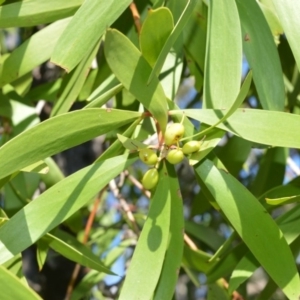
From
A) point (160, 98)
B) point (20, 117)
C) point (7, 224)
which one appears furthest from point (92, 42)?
point (20, 117)

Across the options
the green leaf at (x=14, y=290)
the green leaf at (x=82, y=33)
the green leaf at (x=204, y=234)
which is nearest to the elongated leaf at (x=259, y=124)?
the green leaf at (x=82, y=33)

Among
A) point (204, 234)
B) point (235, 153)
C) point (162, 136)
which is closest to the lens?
point (162, 136)

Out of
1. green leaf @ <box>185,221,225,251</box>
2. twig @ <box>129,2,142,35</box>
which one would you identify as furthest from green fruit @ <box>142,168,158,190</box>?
green leaf @ <box>185,221,225,251</box>

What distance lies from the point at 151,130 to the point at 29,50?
0.19 meters

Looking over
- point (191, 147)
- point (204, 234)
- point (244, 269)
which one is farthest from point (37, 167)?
point (204, 234)

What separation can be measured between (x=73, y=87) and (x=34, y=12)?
0.12 metres

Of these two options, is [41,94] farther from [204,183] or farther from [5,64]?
[204,183]

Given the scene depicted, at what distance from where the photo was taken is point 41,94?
96cm

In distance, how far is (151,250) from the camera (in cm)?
61

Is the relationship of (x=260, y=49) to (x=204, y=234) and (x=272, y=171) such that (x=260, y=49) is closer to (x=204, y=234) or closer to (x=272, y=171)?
(x=272, y=171)

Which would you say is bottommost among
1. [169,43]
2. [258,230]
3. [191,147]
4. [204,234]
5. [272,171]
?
[204,234]

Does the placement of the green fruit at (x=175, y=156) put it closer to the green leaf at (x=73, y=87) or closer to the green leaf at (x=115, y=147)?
the green leaf at (x=115, y=147)

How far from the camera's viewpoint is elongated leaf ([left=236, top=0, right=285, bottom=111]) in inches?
26.3

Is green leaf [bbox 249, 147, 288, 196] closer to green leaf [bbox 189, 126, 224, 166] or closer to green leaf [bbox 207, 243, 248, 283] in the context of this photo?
green leaf [bbox 207, 243, 248, 283]
